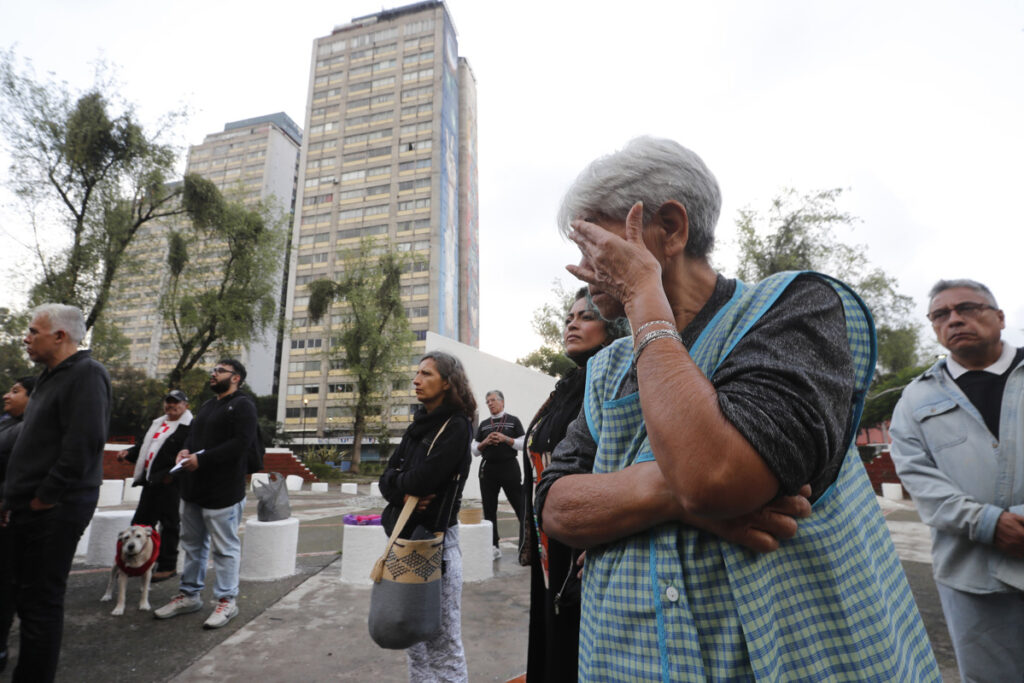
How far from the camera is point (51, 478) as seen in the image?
9.04 ft

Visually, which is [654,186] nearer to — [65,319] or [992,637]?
[992,637]

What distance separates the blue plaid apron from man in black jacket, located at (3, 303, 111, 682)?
3011mm

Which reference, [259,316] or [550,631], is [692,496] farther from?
[259,316]

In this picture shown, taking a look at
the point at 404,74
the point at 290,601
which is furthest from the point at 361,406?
the point at 404,74

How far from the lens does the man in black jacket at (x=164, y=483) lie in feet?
18.1

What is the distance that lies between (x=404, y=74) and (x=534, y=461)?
2856 inches

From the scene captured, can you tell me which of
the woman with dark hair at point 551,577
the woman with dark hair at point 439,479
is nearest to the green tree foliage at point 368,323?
the woman with dark hair at point 439,479

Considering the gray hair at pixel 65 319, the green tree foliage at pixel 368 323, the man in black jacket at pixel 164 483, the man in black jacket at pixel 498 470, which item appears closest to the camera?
the gray hair at pixel 65 319

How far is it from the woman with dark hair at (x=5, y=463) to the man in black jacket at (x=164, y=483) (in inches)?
47.5

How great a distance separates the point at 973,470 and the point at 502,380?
11.6 m

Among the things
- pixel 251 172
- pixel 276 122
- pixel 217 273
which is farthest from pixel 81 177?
pixel 276 122

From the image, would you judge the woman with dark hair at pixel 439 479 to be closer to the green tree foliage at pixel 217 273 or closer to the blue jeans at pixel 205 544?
the blue jeans at pixel 205 544

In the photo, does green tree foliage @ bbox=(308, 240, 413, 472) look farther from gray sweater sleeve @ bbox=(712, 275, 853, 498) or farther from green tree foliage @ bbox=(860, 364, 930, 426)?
gray sweater sleeve @ bbox=(712, 275, 853, 498)

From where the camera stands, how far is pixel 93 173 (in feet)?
53.2
